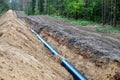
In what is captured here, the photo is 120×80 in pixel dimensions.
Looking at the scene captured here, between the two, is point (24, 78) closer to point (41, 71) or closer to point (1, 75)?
point (1, 75)

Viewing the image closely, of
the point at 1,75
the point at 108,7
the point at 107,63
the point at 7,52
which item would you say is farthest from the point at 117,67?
the point at 108,7

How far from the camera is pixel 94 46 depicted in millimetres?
12719

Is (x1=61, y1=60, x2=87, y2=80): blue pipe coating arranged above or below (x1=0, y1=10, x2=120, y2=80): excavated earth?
below

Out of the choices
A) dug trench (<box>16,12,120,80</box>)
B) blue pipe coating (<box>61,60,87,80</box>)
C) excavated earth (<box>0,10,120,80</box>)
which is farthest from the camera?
dug trench (<box>16,12,120,80</box>)

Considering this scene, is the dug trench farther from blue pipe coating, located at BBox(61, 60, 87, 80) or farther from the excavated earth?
blue pipe coating, located at BBox(61, 60, 87, 80)

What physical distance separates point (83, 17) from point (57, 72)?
90.2 feet

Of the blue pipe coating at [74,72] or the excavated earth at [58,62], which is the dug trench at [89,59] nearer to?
the excavated earth at [58,62]

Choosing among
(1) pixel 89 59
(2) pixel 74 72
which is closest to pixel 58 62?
(1) pixel 89 59

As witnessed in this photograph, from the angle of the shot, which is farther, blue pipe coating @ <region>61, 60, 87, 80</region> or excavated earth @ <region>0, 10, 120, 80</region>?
blue pipe coating @ <region>61, 60, 87, 80</region>

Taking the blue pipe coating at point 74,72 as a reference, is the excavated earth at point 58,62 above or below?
above

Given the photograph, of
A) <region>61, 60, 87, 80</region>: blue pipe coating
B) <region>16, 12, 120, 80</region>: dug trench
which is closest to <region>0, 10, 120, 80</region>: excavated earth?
<region>16, 12, 120, 80</region>: dug trench

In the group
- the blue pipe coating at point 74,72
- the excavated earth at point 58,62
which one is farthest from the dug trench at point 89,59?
the blue pipe coating at point 74,72

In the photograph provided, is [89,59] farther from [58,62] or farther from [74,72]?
[74,72]

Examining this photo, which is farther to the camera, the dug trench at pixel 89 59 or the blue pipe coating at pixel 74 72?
the dug trench at pixel 89 59
